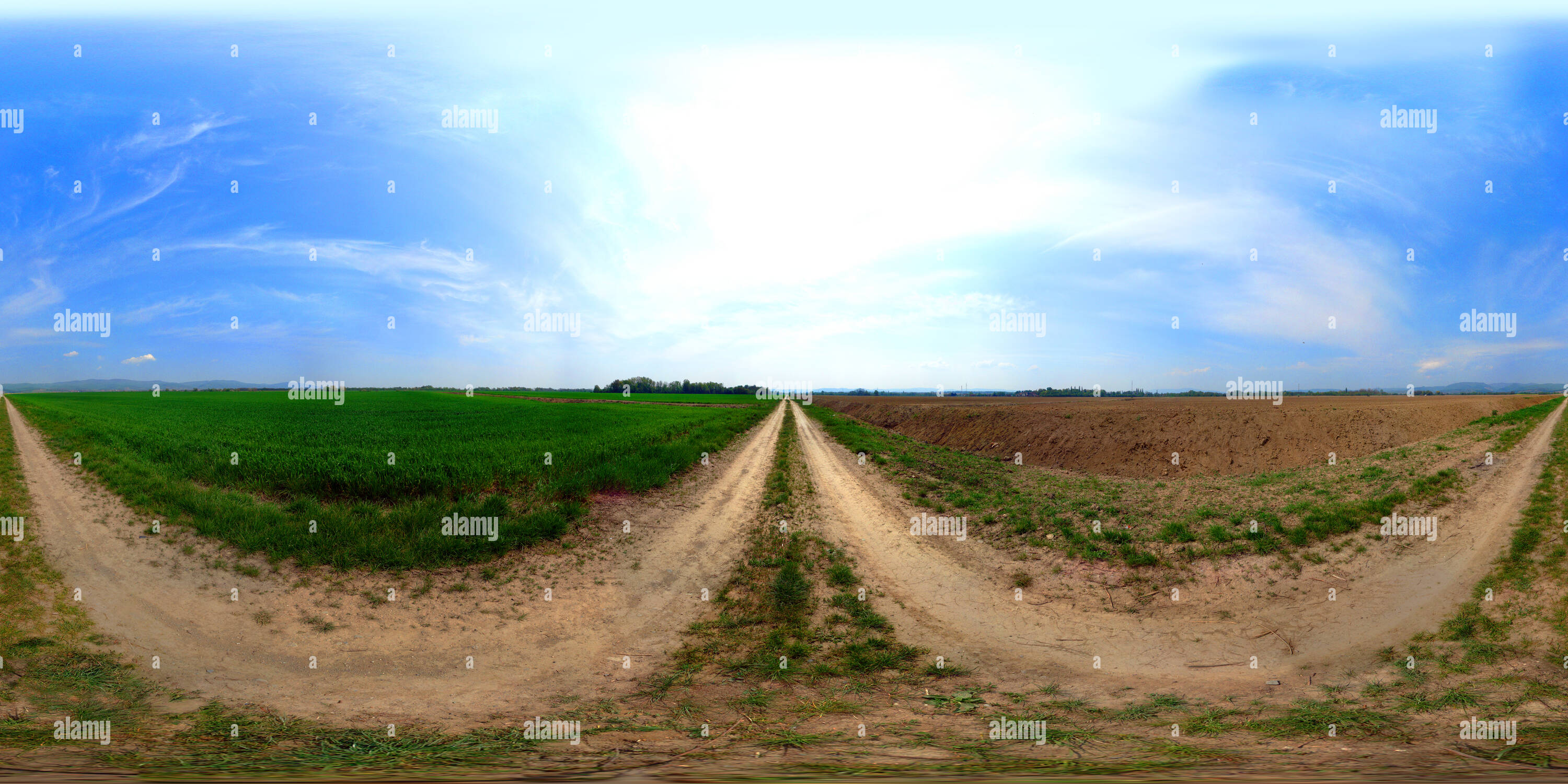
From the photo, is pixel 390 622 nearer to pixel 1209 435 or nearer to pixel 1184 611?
pixel 1184 611

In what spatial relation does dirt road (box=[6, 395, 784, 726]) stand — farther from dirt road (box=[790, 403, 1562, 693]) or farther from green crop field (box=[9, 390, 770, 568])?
dirt road (box=[790, 403, 1562, 693])

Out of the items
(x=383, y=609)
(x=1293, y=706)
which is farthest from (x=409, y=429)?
(x=1293, y=706)

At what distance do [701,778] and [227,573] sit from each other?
908 centimetres

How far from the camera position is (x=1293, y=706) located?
525 cm

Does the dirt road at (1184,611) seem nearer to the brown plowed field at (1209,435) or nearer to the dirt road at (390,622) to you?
the dirt road at (390,622)

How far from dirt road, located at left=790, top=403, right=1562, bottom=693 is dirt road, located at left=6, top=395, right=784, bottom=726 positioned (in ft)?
10.6

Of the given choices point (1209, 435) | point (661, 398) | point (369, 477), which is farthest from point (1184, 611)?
point (661, 398)

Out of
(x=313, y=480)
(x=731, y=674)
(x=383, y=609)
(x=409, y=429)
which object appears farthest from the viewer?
(x=409, y=429)

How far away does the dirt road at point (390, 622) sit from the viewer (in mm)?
5844

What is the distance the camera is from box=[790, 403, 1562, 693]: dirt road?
249 inches

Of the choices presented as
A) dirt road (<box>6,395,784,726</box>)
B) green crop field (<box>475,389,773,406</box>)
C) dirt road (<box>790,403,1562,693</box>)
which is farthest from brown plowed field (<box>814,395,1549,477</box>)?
green crop field (<box>475,389,773,406</box>)

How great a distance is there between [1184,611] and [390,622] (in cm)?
1039

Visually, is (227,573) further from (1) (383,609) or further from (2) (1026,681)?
(2) (1026,681)

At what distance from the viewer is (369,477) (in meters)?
12.8
